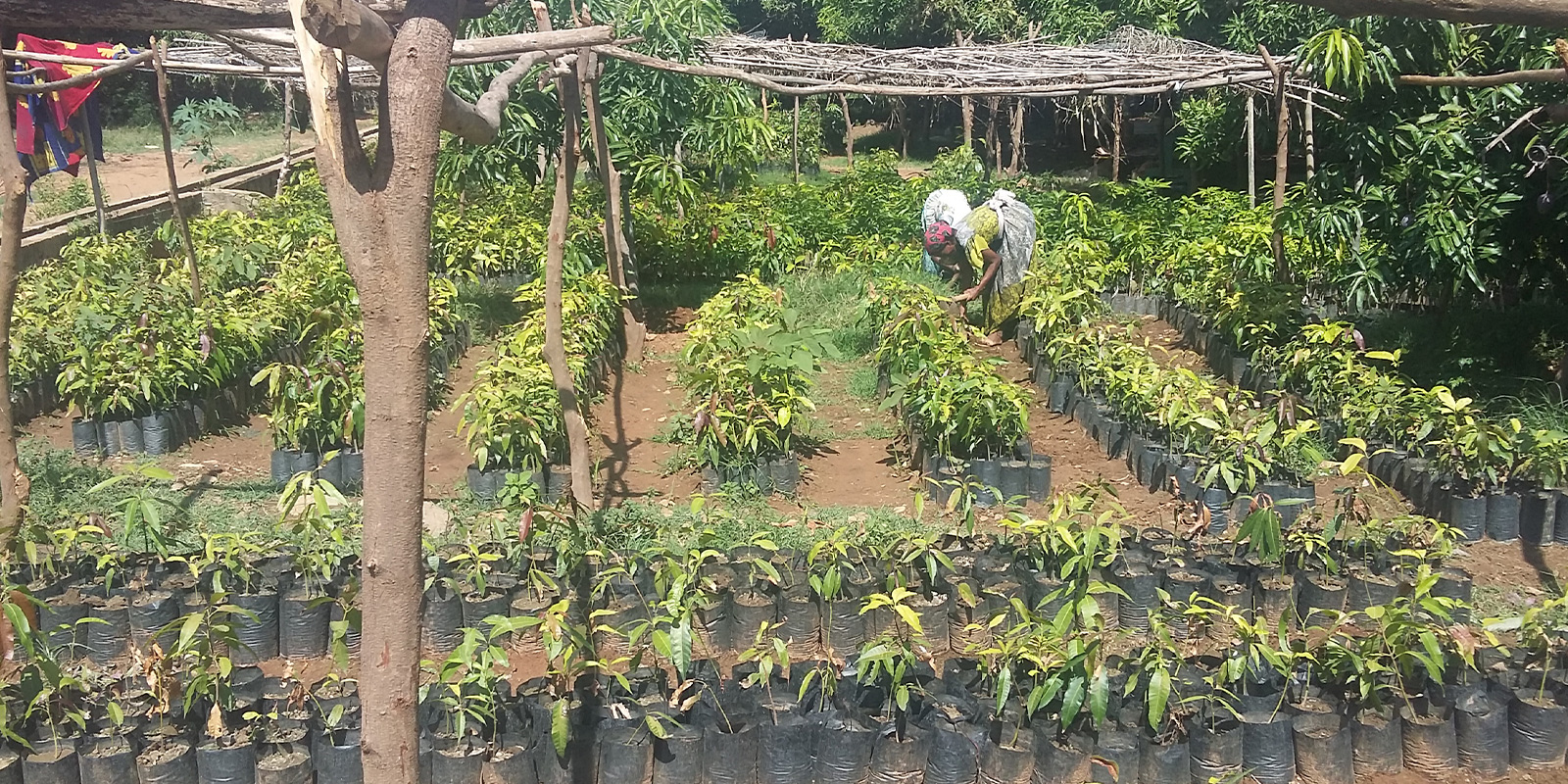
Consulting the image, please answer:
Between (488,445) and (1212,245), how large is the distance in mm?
5597

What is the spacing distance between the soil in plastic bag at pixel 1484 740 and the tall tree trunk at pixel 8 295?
4.86 m

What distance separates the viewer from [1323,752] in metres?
3.43

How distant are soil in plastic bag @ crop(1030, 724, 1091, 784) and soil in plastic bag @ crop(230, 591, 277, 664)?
106 inches

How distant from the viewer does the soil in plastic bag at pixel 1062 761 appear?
3.32m

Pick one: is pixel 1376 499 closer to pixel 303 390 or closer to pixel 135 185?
pixel 303 390

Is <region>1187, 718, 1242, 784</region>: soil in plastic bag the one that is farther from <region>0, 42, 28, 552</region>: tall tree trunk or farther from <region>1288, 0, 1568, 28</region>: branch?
<region>0, 42, 28, 552</region>: tall tree trunk

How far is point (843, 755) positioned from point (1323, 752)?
1.37m

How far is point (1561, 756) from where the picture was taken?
3525mm

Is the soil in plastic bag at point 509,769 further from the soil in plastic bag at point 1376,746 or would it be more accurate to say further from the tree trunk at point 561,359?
the soil in plastic bag at point 1376,746

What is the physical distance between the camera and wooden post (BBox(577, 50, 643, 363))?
7355 mm

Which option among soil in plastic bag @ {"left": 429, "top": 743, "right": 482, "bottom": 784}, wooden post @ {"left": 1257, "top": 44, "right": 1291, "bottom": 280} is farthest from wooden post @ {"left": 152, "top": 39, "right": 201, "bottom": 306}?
wooden post @ {"left": 1257, "top": 44, "right": 1291, "bottom": 280}

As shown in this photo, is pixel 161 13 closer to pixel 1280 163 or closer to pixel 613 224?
pixel 613 224

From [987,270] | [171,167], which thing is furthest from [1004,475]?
[171,167]

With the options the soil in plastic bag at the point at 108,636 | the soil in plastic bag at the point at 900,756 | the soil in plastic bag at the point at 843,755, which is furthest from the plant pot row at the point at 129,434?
the soil in plastic bag at the point at 900,756
